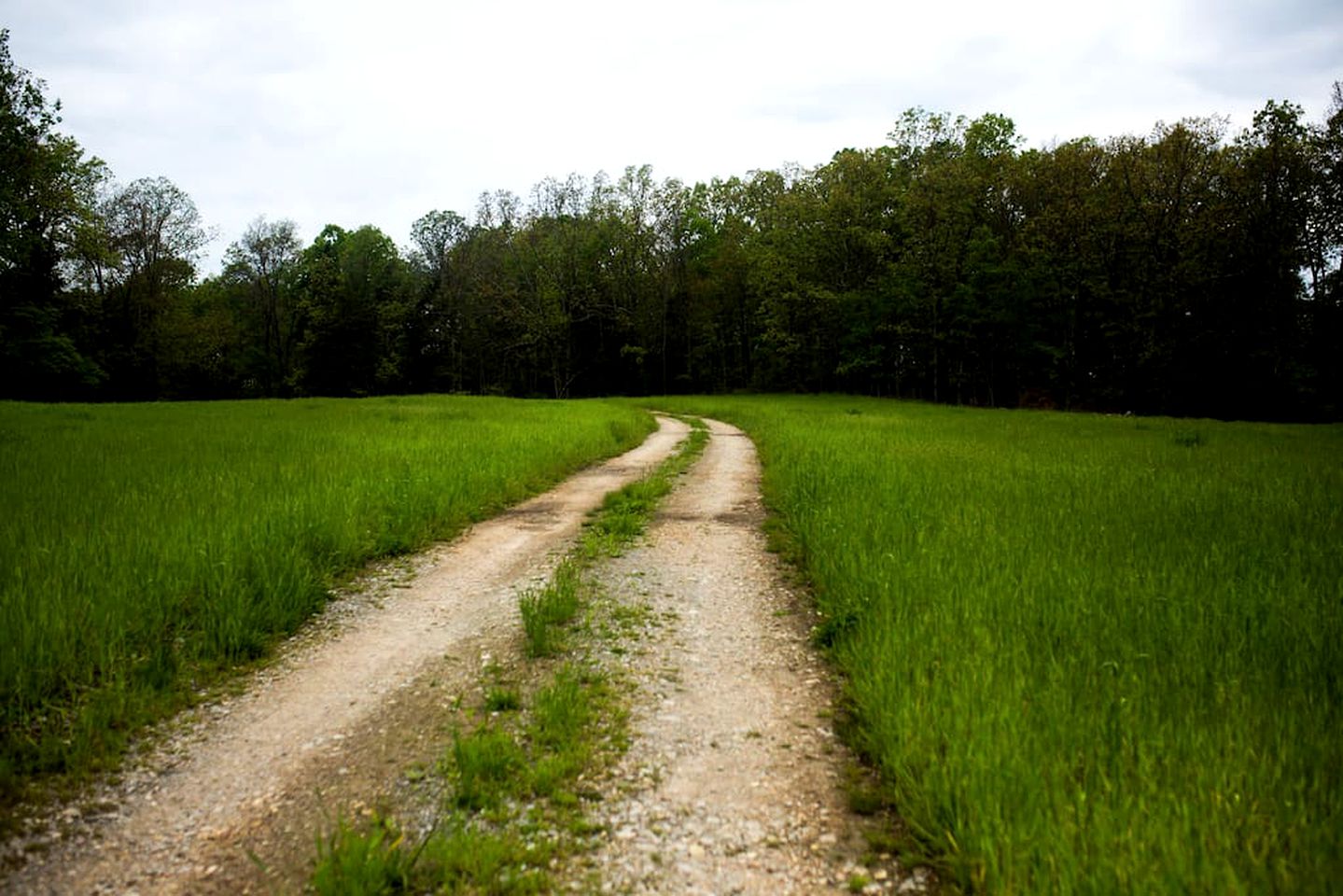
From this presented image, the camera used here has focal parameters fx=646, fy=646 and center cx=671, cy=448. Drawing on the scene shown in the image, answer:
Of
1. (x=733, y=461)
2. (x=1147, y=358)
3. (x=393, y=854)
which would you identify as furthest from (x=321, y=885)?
(x=1147, y=358)

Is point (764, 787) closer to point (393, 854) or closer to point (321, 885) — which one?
point (393, 854)

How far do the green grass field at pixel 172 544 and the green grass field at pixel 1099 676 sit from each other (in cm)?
476

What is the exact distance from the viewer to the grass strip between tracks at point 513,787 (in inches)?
Answer: 108

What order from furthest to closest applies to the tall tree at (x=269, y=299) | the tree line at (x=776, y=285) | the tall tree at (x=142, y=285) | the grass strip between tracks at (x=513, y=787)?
the tall tree at (x=269, y=299) < the tall tree at (x=142, y=285) < the tree line at (x=776, y=285) < the grass strip between tracks at (x=513, y=787)

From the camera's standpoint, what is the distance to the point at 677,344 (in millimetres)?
71625

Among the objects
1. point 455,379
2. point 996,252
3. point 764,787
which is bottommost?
point 764,787

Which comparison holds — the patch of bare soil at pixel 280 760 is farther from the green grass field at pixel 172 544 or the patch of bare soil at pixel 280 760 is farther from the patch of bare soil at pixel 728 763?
the patch of bare soil at pixel 728 763

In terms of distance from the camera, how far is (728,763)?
3627 mm

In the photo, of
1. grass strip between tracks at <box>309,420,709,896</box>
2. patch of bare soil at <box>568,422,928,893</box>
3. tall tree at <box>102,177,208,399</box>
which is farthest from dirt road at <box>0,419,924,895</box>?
tall tree at <box>102,177,208,399</box>

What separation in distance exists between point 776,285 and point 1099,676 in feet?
179

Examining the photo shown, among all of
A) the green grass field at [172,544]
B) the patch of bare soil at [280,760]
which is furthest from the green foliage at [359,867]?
the green grass field at [172,544]

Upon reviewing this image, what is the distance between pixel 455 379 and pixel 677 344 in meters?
25.0

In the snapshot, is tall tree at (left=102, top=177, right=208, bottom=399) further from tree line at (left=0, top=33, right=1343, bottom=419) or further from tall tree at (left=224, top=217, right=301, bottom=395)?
tall tree at (left=224, top=217, right=301, bottom=395)

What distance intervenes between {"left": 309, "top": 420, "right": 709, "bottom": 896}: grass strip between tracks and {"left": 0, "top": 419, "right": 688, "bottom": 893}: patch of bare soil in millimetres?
258
